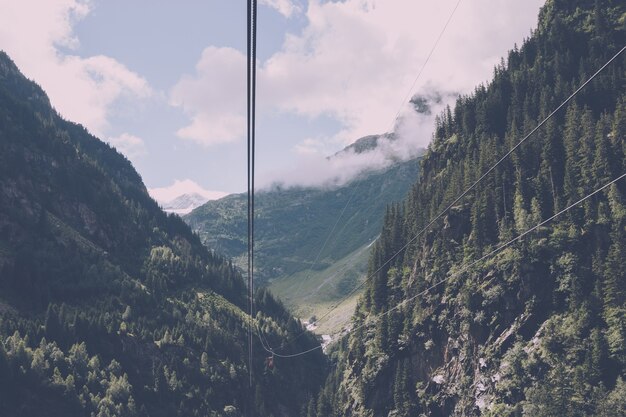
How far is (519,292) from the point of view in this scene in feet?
480

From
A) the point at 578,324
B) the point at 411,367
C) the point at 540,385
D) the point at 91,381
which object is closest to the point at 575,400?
the point at 540,385

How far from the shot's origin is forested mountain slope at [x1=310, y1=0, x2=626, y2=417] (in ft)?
407

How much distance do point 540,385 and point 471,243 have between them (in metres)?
52.3

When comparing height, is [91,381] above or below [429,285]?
below

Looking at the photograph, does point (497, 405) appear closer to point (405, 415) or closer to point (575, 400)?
point (575, 400)

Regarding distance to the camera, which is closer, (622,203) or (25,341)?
(622,203)

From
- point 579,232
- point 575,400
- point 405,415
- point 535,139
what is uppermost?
point 535,139

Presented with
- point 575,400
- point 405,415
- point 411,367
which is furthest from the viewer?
point 411,367

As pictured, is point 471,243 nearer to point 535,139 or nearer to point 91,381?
point 535,139

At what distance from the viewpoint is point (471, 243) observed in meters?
168

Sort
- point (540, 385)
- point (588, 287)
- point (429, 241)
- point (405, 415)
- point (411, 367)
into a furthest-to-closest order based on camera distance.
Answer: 1. point (429, 241)
2. point (411, 367)
3. point (405, 415)
4. point (588, 287)
5. point (540, 385)

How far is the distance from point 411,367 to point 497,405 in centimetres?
3796

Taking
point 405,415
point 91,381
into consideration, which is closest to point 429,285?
point 405,415

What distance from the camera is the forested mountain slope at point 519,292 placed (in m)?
124
